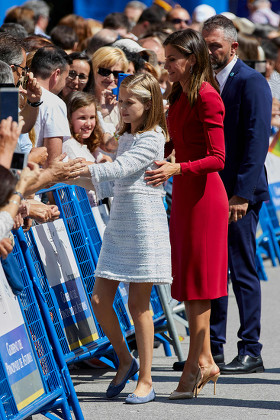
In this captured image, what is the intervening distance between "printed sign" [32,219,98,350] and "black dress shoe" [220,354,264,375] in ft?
3.38

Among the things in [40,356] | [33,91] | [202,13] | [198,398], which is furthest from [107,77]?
[202,13]

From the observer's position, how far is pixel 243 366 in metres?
6.20

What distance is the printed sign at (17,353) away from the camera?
4.30 metres

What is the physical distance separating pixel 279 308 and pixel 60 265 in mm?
3563

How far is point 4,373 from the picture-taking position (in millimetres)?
4199

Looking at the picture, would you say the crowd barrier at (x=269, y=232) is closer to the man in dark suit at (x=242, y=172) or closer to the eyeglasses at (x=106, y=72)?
the eyeglasses at (x=106, y=72)

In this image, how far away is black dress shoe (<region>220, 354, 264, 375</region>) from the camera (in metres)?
6.20

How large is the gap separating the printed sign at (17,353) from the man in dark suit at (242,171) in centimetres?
202

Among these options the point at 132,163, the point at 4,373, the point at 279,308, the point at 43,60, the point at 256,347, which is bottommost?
the point at 279,308

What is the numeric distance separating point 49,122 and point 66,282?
1076 mm

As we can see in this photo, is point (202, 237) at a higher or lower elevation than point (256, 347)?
higher

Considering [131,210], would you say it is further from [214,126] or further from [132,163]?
[214,126]

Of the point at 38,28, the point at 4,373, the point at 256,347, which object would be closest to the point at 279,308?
the point at 256,347

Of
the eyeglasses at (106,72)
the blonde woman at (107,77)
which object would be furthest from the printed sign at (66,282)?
the eyeglasses at (106,72)
